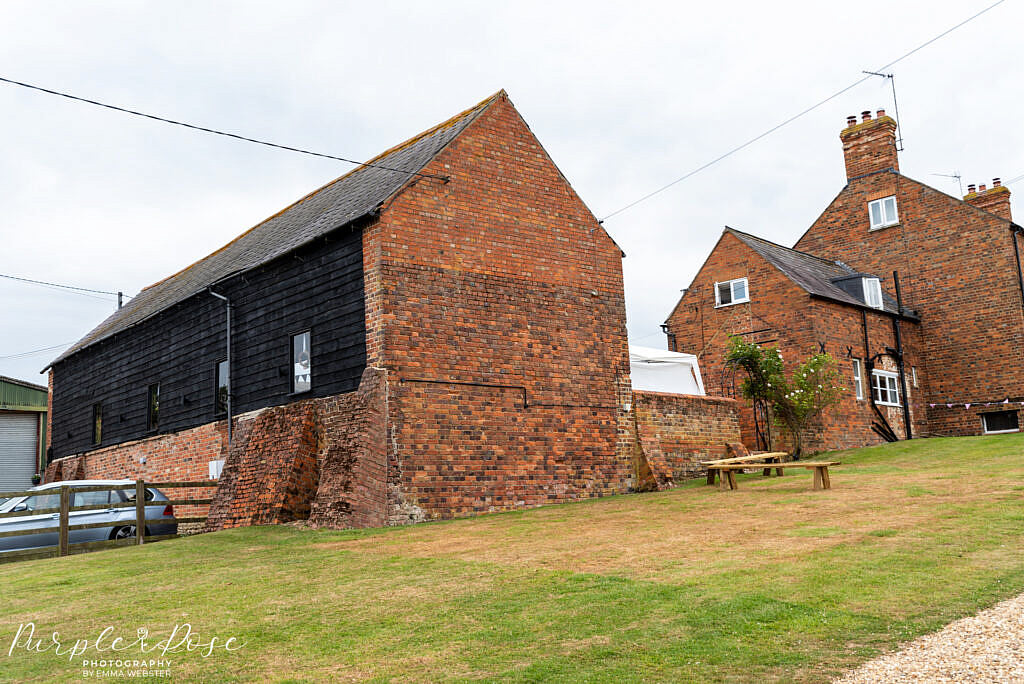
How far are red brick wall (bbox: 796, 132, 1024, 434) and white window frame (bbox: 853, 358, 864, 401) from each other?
4.74 metres

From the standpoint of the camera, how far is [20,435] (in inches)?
1497

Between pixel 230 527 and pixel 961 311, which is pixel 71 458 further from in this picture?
pixel 961 311

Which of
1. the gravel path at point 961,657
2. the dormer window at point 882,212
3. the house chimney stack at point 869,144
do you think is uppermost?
the house chimney stack at point 869,144

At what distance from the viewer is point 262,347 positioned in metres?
19.6

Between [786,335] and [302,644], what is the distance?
21.9m

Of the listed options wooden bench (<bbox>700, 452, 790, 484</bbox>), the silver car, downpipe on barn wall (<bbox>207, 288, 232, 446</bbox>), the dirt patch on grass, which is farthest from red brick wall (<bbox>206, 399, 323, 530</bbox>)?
wooden bench (<bbox>700, 452, 790, 484</bbox>)

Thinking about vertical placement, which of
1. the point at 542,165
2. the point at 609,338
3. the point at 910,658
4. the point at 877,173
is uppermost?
the point at 877,173

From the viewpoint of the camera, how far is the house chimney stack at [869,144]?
30328 millimetres

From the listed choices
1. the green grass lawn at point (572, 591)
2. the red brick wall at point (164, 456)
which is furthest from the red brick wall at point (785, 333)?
the red brick wall at point (164, 456)

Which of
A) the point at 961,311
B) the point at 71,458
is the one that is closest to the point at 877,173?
the point at 961,311

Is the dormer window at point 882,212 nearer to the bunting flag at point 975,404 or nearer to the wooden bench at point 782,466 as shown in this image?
the bunting flag at point 975,404

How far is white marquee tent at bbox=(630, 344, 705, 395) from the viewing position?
908 inches

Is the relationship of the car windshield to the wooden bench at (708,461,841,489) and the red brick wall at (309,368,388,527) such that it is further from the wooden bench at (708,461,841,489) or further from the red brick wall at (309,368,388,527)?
the wooden bench at (708,461,841,489)

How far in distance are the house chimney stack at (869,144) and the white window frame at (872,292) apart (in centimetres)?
486
